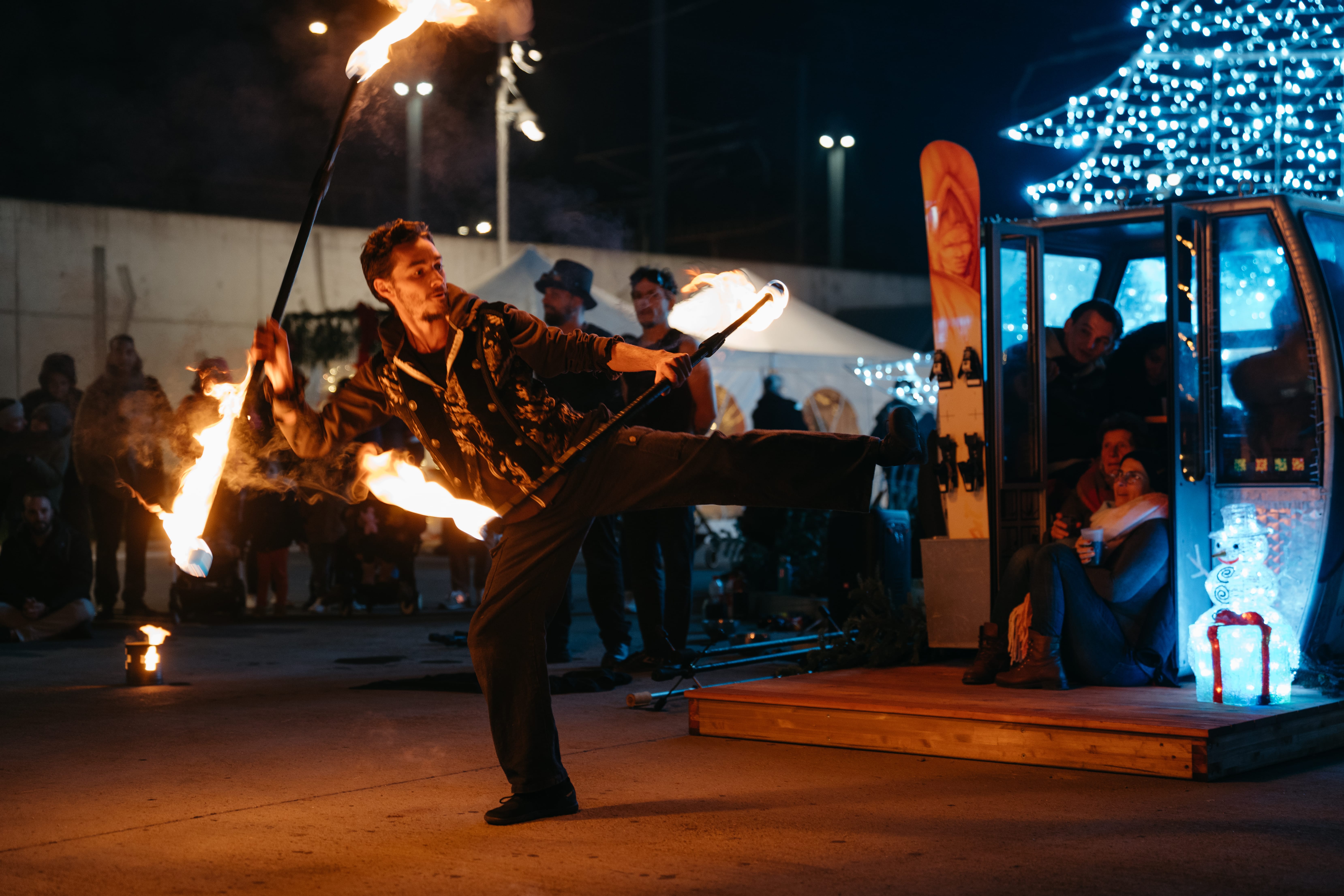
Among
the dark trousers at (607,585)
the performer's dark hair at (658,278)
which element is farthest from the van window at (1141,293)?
the dark trousers at (607,585)

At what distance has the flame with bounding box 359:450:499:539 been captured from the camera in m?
4.28

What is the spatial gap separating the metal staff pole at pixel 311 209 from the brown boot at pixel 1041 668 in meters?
3.45

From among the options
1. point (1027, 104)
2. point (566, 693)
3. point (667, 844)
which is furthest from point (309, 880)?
point (1027, 104)

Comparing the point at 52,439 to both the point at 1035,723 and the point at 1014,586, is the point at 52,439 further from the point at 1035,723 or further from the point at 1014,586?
the point at 1035,723

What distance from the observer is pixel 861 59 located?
33.8 m

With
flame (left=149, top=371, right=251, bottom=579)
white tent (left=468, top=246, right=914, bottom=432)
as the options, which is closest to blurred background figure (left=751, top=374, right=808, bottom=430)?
white tent (left=468, top=246, right=914, bottom=432)

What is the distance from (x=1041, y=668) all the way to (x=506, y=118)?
808 inches

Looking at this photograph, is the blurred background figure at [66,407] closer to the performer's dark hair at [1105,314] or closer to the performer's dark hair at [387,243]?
the performer's dark hair at [387,243]

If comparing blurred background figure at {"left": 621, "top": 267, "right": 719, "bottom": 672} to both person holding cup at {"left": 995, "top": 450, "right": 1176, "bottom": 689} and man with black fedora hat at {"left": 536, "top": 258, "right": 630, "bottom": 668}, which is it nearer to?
man with black fedora hat at {"left": 536, "top": 258, "right": 630, "bottom": 668}

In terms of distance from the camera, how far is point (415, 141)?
23.2 metres

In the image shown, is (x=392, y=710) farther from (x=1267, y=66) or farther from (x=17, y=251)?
(x=17, y=251)

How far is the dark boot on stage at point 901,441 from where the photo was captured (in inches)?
154

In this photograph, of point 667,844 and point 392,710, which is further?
point 392,710

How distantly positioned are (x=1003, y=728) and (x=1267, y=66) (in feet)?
17.4
